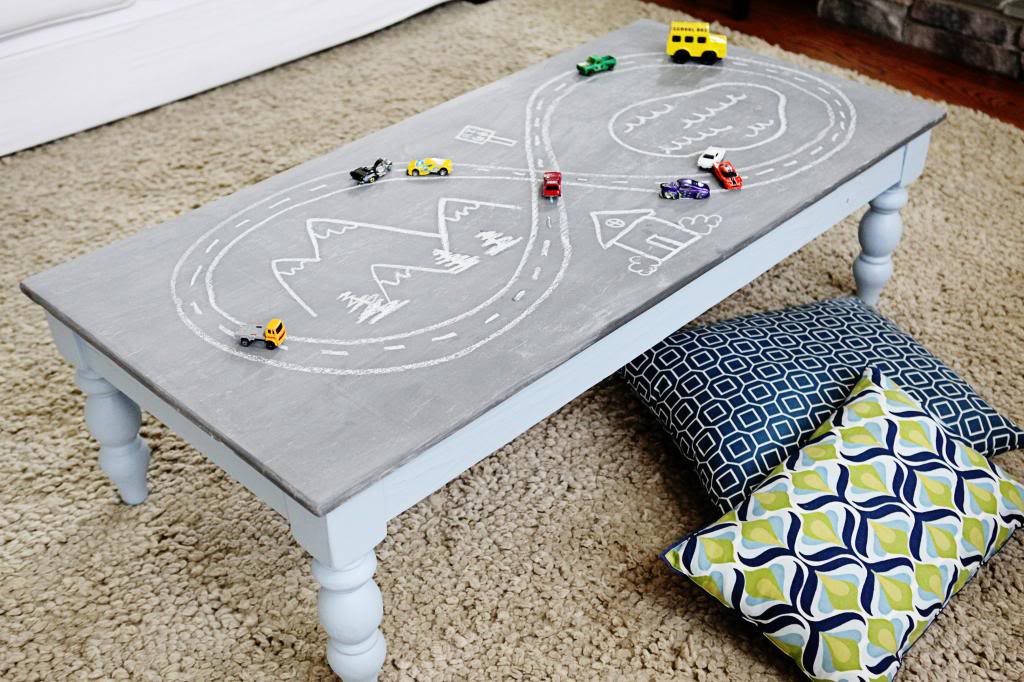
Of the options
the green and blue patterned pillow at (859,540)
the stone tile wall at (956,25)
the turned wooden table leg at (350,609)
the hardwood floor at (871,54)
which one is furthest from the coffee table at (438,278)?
the stone tile wall at (956,25)

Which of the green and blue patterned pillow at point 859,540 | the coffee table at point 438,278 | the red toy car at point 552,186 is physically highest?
the red toy car at point 552,186

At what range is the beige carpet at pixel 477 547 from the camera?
3.88ft

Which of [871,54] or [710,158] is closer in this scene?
[710,158]

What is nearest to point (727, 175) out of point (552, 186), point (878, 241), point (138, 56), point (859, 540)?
point (552, 186)

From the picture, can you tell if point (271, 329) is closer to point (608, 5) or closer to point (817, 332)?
point (817, 332)

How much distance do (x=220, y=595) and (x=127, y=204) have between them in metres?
1.04

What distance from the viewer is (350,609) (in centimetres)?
100

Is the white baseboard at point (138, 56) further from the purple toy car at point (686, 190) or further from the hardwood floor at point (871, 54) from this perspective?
the purple toy car at point (686, 190)

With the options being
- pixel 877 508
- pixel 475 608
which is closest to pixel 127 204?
pixel 475 608

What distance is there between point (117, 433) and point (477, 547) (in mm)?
476

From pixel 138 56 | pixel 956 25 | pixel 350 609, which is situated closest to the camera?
pixel 350 609

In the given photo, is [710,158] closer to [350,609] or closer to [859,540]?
[859,540]

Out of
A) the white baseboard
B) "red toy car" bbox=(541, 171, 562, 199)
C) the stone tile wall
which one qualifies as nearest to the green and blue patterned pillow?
"red toy car" bbox=(541, 171, 562, 199)

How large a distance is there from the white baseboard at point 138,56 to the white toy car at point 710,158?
1.38 metres
